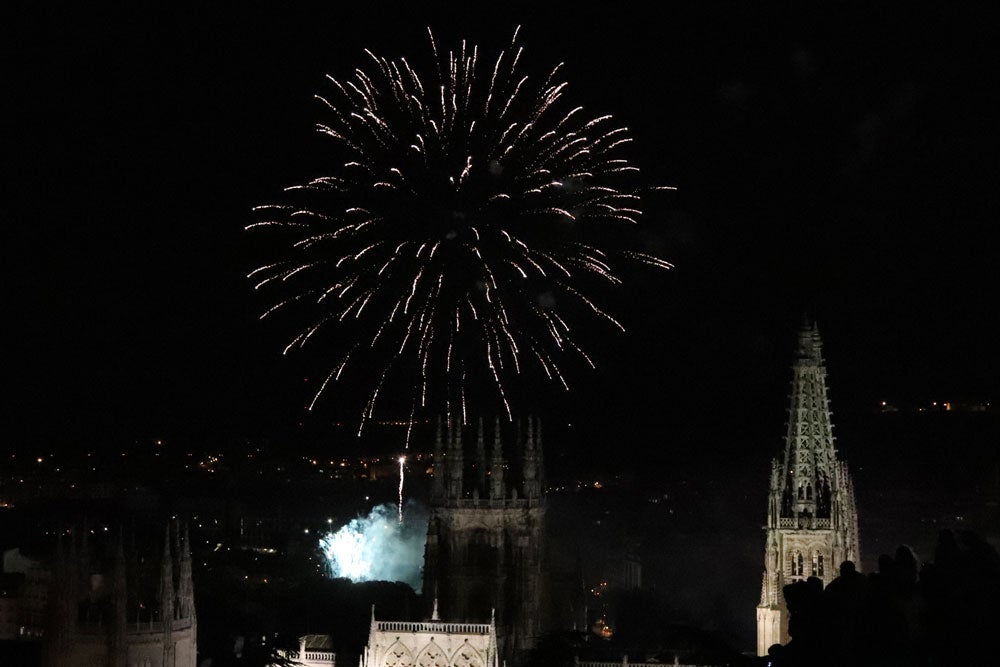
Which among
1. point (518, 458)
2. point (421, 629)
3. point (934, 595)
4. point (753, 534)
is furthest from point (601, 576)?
point (934, 595)

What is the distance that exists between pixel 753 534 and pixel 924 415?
10.2 metres

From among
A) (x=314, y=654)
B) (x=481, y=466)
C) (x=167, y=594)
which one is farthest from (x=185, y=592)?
(x=481, y=466)

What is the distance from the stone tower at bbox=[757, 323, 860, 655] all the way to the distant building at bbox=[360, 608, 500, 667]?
14100 mm

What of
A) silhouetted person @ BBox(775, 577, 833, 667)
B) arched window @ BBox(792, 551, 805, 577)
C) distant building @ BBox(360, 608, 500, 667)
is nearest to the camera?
silhouetted person @ BBox(775, 577, 833, 667)

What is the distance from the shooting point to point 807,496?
59719 mm

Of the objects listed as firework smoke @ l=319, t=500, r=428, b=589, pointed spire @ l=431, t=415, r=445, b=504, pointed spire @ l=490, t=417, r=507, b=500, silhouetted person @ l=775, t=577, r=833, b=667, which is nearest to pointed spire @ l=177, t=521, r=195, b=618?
pointed spire @ l=431, t=415, r=445, b=504

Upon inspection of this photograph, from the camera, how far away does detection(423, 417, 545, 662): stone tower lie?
60.4 metres

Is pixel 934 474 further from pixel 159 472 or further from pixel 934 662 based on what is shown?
pixel 934 662

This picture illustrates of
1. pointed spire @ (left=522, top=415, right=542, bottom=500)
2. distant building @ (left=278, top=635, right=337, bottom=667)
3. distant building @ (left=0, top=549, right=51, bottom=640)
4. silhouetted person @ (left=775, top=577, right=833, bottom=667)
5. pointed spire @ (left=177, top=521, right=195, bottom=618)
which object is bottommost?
distant building @ (left=278, top=635, right=337, bottom=667)

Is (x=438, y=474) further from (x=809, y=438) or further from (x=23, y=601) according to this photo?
(x=23, y=601)

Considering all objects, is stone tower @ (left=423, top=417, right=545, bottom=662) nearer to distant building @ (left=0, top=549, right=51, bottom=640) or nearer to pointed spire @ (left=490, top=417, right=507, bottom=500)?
pointed spire @ (left=490, top=417, right=507, bottom=500)

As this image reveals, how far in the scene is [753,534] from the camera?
3142 inches

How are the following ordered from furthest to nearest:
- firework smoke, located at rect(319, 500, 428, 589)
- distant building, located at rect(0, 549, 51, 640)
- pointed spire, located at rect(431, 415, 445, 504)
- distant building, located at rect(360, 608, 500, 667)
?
firework smoke, located at rect(319, 500, 428, 589), pointed spire, located at rect(431, 415, 445, 504), distant building, located at rect(0, 549, 51, 640), distant building, located at rect(360, 608, 500, 667)

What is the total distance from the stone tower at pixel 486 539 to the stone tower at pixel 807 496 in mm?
8894
